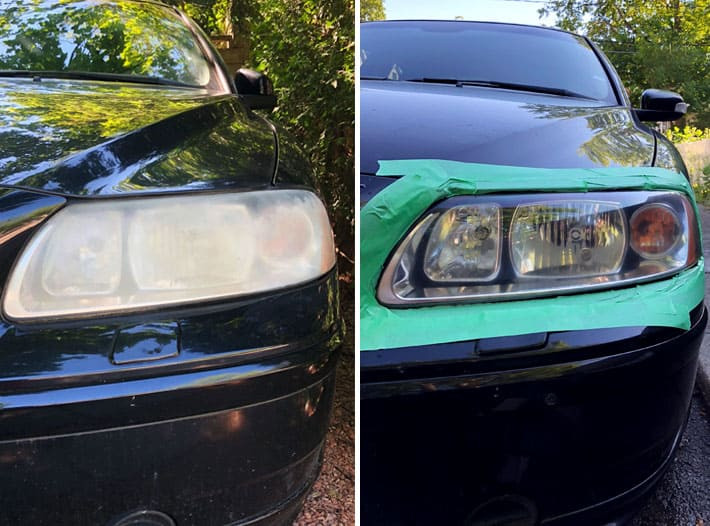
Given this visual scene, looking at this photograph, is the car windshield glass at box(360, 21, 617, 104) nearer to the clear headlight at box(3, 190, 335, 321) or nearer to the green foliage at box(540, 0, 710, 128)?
the green foliage at box(540, 0, 710, 128)

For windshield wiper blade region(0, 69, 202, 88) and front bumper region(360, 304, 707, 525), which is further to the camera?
windshield wiper blade region(0, 69, 202, 88)

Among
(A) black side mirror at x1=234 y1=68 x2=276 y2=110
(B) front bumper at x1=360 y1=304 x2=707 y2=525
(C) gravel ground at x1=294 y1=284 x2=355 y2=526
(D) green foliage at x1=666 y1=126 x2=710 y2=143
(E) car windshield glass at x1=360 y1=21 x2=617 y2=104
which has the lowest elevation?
(C) gravel ground at x1=294 y1=284 x2=355 y2=526

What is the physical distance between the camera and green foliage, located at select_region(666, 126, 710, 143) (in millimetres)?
1392

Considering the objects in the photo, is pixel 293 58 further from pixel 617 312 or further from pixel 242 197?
pixel 617 312

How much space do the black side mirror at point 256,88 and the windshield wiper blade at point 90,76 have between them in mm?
128

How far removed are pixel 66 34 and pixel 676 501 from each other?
1.79m

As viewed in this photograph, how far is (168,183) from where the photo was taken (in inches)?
33.4

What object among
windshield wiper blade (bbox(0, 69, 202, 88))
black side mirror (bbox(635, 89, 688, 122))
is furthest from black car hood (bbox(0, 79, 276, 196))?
black side mirror (bbox(635, 89, 688, 122))

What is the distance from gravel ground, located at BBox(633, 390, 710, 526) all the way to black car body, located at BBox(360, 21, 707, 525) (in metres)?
0.28

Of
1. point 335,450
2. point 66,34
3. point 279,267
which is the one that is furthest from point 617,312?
point 66,34

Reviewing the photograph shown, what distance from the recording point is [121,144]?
884 mm

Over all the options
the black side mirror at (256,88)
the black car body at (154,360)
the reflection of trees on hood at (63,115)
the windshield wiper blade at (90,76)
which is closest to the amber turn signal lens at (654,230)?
the black car body at (154,360)

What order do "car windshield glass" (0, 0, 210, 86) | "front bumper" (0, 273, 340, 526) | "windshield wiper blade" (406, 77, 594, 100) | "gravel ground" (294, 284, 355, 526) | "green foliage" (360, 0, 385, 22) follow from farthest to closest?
1. "car windshield glass" (0, 0, 210, 86)
2. "windshield wiper blade" (406, 77, 594, 100)
3. "gravel ground" (294, 284, 355, 526)
4. "green foliage" (360, 0, 385, 22)
5. "front bumper" (0, 273, 340, 526)

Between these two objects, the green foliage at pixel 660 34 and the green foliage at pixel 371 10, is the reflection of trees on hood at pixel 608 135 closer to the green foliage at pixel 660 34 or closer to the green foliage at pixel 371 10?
the green foliage at pixel 660 34
